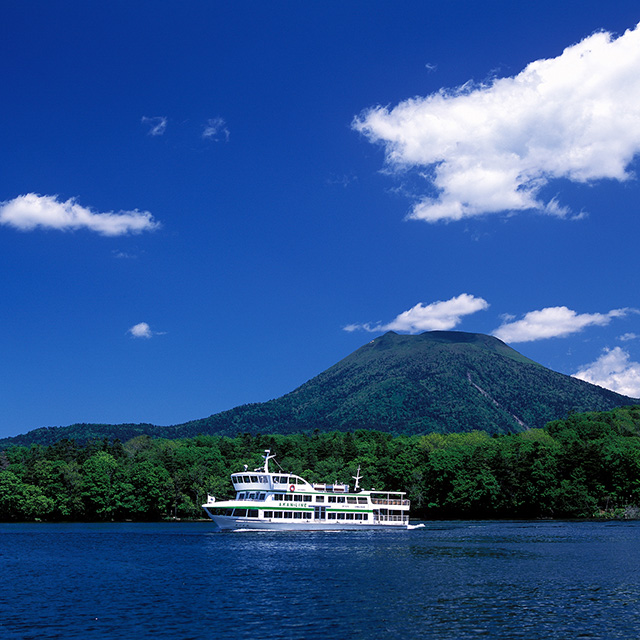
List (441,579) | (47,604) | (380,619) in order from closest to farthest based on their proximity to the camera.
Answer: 1. (380,619)
2. (47,604)
3. (441,579)

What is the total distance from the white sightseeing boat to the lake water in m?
16.8

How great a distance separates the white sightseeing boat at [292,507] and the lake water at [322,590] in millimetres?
16822

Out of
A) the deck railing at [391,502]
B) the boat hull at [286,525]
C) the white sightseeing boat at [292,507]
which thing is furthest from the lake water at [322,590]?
the deck railing at [391,502]

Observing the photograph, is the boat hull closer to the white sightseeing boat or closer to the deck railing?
the white sightseeing boat

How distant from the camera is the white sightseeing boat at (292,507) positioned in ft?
307

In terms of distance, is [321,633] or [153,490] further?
[153,490]

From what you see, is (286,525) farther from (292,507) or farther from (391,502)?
(391,502)

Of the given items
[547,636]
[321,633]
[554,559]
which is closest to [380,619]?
[321,633]

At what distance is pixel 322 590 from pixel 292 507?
55.0 meters

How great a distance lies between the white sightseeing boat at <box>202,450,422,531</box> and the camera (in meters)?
93.6

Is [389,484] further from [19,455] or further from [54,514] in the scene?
[19,455]

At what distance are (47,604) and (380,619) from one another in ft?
60.7

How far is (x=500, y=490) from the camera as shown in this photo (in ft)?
443

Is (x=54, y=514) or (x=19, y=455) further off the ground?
(x=19, y=455)
